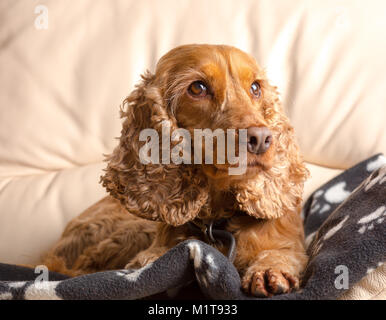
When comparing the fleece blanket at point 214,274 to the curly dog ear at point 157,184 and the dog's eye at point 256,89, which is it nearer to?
the curly dog ear at point 157,184

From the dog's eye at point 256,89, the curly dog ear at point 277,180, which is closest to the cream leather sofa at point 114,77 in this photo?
the curly dog ear at point 277,180

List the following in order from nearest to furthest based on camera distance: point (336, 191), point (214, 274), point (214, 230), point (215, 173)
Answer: point (214, 274)
point (215, 173)
point (214, 230)
point (336, 191)

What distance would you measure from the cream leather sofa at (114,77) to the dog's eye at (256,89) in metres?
0.76

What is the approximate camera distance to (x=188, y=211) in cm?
153

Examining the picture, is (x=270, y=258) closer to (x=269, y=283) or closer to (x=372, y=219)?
(x=269, y=283)

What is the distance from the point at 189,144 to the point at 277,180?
0.29 meters

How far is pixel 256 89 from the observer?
5.38 ft

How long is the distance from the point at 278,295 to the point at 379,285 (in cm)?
24

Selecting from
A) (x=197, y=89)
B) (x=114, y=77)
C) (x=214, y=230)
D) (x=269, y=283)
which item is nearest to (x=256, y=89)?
(x=197, y=89)

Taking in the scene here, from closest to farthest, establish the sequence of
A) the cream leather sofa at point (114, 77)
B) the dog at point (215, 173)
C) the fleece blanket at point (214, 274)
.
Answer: the fleece blanket at point (214, 274), the dog at point (215, 173), the cream leather sofa at point (114, 77)

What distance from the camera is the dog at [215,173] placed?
1.48 metres

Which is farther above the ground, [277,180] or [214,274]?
[277,180]

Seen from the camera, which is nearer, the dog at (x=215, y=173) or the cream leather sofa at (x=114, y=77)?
the dog at (x=215, y=173)
